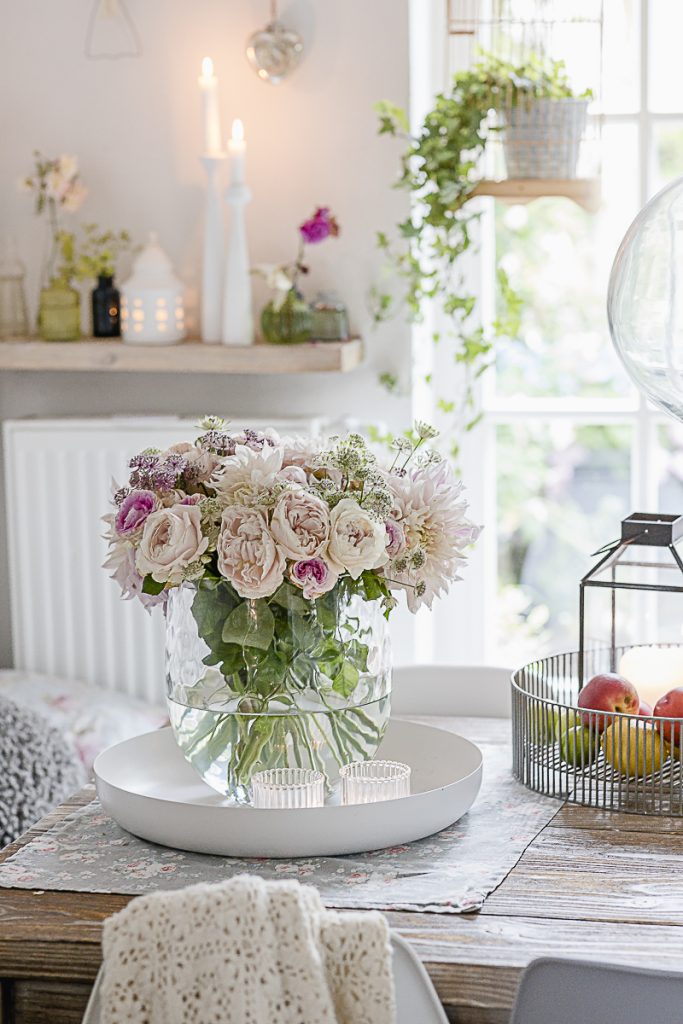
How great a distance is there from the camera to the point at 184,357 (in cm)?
252

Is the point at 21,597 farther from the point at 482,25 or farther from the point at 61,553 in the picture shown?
the point at 482,25

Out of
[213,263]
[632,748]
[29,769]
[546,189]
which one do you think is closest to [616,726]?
[632,748]

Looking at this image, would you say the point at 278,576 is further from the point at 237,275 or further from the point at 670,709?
the point at 237,275

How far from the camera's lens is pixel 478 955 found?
1039 mm

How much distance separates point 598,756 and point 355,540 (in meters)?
0.39

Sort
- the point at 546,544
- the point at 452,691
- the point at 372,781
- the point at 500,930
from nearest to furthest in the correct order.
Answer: the point at 500,930 → the point at 372,781 → the point at 452,691 → the point at 546,544

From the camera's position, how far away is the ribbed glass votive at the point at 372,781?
4.23 feet

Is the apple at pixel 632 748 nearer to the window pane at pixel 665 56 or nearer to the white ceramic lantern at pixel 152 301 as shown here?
the white ceramic lantern at pixel 152 301

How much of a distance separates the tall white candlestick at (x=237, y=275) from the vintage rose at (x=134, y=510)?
1.32 m

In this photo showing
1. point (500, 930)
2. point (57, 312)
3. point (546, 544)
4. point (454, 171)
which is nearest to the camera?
point (500, 930)

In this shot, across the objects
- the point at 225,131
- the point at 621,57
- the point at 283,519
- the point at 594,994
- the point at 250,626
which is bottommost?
the point at 594,994

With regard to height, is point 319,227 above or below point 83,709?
above

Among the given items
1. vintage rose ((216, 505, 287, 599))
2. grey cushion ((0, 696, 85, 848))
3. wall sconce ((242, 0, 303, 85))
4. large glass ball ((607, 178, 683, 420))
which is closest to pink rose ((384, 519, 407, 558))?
vintage rose ((216, 505, 287, 599))

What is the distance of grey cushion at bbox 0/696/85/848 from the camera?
193 cm
